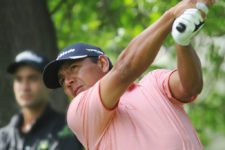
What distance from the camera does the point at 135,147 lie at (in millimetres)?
4344

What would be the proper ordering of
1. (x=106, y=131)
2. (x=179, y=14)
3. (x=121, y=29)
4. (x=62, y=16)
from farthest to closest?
(x=62, y=16) < (x=121, y=29) < (x=106, y=131) < (x=179, y=14)

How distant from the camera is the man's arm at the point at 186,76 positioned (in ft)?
14.3

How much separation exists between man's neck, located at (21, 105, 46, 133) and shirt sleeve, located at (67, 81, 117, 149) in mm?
1761

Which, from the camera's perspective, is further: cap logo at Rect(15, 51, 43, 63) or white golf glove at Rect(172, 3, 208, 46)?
cap logo at Rect(15, 51, 43, 63)

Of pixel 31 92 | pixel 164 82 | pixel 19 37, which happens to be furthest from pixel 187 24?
pixel 19 37

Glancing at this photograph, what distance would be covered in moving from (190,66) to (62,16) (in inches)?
188

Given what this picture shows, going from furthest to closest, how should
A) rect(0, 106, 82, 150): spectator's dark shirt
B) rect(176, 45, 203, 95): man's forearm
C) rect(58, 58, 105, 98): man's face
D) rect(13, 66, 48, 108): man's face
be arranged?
1. rect(13, 66, 48, 108): man's face
2. rect(0, 106, 82, 150): spectator's dark shirt
3. rect(58, 58, 105, 98): man's face
4. rect(176, 45, 203, 95): man's forearm

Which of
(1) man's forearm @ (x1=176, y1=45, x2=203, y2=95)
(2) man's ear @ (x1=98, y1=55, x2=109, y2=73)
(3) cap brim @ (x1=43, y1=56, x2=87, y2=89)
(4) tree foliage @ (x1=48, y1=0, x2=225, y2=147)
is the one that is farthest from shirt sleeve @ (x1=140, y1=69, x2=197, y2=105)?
(4) tree foliage @ (x1=48, y1=0, x2=225, y2=147)

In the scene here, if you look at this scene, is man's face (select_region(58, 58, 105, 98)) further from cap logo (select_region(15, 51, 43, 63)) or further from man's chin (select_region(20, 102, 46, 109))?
cap logo (select_region(15, 51, 43, 63))

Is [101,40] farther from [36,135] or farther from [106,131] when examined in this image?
[106,131]

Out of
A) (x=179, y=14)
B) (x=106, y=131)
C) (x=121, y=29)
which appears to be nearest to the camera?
(x=179, y=14)

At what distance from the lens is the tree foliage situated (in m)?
6.85

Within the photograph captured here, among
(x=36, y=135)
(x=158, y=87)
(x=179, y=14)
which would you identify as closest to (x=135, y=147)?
(x=158, y=87)

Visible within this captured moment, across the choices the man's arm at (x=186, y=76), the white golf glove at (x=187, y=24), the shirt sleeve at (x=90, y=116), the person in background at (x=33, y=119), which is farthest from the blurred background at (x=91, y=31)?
the white golf glove at (x=187, y=24)
